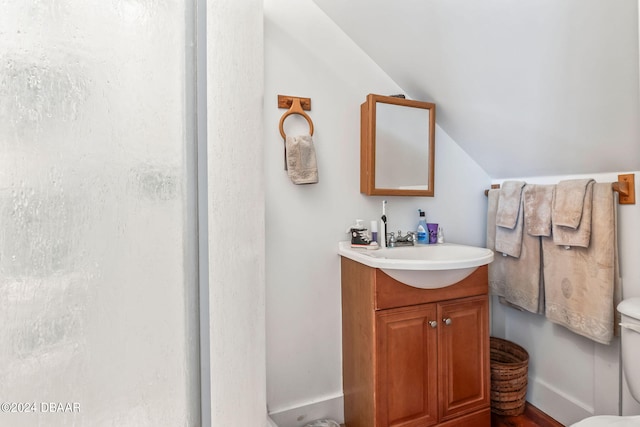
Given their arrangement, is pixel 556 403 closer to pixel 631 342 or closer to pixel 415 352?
pixel 631 342

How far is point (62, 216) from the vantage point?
0.32 m

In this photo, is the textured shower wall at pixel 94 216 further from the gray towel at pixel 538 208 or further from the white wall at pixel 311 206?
the gray towel at pixel 538 208

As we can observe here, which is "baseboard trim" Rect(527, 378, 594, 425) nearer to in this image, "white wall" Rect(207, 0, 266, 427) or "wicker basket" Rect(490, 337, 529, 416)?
"wicker basket" Rect(490, 337, 529, 416)

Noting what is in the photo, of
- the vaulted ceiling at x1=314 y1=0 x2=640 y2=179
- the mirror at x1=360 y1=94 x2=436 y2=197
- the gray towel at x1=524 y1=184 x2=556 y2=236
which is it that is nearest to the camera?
the vaulted ceiling at x1=314 y1=0 x2=640 y2=179

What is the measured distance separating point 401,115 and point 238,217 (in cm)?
149

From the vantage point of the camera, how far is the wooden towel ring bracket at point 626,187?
126 cm

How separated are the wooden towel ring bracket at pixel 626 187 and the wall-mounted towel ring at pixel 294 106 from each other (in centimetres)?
140

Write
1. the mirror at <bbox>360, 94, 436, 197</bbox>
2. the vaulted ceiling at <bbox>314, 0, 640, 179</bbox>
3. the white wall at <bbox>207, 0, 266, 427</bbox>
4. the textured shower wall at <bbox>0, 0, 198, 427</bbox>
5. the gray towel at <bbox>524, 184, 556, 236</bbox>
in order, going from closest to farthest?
the textured shower wall at <bbox>0, 0, 198, 427</bbox>
the white wall at <bbox>207, 0, 266, 427</bbox>
the vaulted ceiling at <bbox>314, 0, 640, 179</bbox>
the gray towel at <bbox>524, 184, 556, 236</bbox>
the mirror at <bbox>360, 94, 436, 197</bbox>

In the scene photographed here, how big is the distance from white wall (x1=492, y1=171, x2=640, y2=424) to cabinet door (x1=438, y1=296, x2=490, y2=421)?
0.43 m

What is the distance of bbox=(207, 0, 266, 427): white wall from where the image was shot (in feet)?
1.36

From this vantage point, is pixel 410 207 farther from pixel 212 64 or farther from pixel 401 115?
pixel 212 64

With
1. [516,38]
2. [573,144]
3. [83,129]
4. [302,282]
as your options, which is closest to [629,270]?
[573,144]

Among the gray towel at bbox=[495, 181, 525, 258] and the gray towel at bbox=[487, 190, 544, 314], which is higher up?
the gray towel at bbox=[495, 181, 525, 258]

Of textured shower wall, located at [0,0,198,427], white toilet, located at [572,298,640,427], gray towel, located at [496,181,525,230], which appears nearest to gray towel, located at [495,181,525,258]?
gray towel, located at [496,181,525,230]
